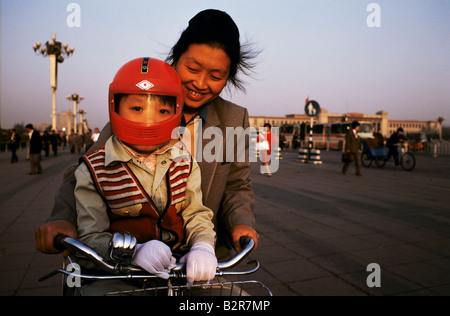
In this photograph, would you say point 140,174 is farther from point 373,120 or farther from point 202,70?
point 373,120

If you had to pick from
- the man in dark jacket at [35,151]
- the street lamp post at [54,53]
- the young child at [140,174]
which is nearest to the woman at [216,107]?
the young child at [140,174]

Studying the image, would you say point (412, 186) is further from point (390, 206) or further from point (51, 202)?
point (51, 202)

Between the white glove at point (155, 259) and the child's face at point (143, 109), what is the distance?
43cm

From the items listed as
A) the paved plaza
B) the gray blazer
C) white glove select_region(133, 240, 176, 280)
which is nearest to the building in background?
the paved plaza

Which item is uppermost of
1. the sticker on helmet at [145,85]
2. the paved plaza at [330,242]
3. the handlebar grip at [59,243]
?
the sticker on helmet at [145,85]

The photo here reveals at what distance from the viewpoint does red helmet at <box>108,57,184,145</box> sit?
4.29 feet

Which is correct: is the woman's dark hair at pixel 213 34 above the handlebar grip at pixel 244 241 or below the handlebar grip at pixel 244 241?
above

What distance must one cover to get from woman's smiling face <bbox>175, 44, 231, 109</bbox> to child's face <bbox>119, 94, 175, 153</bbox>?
0.38m

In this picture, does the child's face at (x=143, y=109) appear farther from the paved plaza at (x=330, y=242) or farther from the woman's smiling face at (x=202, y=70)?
the paved plaza at (x=330, y=242)

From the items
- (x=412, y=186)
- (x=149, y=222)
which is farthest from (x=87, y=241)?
(x=412, y=186)

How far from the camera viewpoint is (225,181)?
6.02 ft

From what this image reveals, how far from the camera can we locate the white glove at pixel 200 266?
1.12 metres

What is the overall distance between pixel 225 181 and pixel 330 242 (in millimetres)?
3253

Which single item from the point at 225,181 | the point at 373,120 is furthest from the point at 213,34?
the point at 373,120
